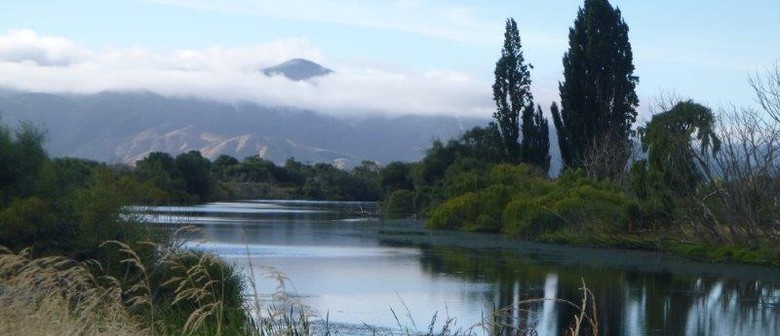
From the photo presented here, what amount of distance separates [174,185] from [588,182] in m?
38.2

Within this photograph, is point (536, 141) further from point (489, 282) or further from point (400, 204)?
point (489, 282)

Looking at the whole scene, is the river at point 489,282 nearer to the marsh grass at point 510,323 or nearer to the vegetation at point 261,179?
the marsh grass at point 510,323

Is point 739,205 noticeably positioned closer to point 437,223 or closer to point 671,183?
point 671,183

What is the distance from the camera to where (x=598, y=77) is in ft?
197

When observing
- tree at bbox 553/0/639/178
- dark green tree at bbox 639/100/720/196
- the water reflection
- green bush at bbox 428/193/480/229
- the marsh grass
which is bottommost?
the water reflection

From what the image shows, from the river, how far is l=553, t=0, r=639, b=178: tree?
10976mm

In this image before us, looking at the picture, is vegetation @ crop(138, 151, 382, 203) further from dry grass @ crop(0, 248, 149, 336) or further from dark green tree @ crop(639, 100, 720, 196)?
dry grass @ crop(0, 248, 149, 336)

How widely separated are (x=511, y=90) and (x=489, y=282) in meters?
34.5

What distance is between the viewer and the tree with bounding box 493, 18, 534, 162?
65.0 metres

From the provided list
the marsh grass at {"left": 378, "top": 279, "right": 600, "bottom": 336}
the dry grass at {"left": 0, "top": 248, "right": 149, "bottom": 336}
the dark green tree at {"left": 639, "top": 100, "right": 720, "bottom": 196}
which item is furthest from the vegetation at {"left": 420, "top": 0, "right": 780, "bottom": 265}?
the dry grass at {"left": 0, "top": 248, "right": 149, "bottom": 336}

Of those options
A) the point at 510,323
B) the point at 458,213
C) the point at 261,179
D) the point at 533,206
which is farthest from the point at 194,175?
the point at 510,323

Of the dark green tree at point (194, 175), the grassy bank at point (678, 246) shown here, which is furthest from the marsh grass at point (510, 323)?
the dark green tree at point (194, 175)

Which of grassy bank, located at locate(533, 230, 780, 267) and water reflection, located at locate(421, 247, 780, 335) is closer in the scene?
water reflection, located at locate(421, 247, 780, 335)

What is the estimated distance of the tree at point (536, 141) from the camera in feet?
211
